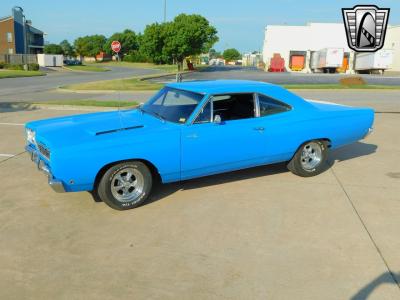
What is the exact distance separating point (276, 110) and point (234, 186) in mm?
1252

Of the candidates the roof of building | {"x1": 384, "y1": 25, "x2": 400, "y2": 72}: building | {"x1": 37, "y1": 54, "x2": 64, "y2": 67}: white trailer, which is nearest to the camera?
{"x1": 37, "y1": 54, "x2": 64, "y2": 67}: white trailer

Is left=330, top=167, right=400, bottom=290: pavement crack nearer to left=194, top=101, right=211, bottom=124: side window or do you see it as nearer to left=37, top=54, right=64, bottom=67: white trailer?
left=194, top=101, right=211, bottom=124: side window

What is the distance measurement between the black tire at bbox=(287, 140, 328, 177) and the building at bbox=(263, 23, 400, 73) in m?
65.9

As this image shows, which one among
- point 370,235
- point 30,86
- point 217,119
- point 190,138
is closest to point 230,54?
point 30,86

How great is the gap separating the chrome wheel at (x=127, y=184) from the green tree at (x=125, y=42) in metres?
121

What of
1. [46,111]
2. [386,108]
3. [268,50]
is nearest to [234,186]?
[46,111]

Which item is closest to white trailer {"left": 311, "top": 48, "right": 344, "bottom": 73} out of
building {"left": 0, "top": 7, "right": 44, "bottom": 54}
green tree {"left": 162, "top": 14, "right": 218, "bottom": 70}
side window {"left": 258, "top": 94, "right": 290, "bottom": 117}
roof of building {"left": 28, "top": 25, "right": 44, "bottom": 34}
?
green tree {"left": 162, "top": 14, "right": 218, "bottom": 70}

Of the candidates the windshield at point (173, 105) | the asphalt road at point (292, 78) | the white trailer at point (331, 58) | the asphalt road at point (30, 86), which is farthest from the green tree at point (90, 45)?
the windshield at point (173, 105)

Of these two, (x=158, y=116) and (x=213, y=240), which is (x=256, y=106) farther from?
(x=213, y=240)

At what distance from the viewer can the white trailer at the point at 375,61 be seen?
51.1 meters

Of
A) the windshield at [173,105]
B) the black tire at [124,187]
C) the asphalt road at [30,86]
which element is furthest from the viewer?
the asphalt road at [30,86]

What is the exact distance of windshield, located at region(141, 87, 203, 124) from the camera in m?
5.01

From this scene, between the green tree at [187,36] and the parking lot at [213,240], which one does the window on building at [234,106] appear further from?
the green tree at [187,36]

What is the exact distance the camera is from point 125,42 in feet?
398
